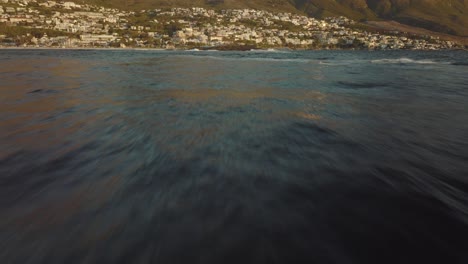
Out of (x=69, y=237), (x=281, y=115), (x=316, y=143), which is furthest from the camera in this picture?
(x=281, y=115)

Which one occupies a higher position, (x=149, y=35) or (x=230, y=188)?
(x=149, y=35)

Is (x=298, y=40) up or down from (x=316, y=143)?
up

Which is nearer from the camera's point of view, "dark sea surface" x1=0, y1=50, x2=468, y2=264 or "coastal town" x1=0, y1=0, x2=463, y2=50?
"dark sea surface" x1=0, y1=50, x2=468, y2=264

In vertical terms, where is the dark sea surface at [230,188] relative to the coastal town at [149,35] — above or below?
below

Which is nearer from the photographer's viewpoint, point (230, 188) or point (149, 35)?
point (230, 188)

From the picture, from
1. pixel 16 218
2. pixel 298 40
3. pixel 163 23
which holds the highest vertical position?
pixel 163 23

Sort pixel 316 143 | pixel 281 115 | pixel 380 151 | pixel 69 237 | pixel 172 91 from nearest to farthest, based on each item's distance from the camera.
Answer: pixel 69 237, pixel 380 151, pixel 316 143, pixel 281 115, pixel 172 91

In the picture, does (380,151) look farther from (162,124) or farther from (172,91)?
(172,91)

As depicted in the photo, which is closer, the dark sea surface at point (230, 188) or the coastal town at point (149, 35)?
the dark sea surface at point (230, 188)

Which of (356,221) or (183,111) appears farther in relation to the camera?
(183,111)

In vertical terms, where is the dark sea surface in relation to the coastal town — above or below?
below

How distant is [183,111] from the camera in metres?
9.97

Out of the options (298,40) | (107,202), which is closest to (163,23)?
(298,40)

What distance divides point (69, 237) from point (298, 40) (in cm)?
15487
